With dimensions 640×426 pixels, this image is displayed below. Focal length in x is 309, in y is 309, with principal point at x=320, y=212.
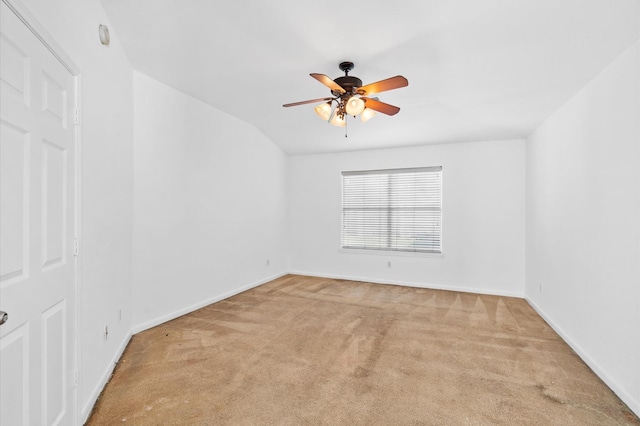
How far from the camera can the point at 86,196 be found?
1.98m

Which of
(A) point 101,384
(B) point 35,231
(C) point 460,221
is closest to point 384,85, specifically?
(B) point 35,231

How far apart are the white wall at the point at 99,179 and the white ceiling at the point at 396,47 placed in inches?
16.4

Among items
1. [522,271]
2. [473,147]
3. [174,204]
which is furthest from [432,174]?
[174,204]

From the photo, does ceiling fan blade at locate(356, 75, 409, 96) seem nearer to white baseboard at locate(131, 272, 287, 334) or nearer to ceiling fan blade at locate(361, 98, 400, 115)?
ceiling fan blade at locate(361, 98, 400, 115)

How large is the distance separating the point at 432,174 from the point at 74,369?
16.9 ft

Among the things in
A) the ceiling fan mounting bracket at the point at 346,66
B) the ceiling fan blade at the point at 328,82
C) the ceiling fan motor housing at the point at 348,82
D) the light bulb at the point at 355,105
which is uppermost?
the ceiling fan mounting bracket at the point at 346,66

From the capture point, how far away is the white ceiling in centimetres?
216

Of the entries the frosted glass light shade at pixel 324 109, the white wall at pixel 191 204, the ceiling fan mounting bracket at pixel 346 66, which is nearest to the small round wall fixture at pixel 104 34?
the white wall at pixel 191 204

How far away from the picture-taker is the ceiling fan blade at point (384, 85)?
7.93 feet

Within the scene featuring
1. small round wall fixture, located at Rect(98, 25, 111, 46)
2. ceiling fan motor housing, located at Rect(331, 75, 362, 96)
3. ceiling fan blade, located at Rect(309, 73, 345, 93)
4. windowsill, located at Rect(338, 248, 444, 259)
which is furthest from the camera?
windowsill, located at Rect(338, 248, 444, 259)

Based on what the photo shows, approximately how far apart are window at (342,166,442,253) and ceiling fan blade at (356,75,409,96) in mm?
3015

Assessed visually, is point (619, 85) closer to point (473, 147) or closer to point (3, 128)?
point (473, 147)

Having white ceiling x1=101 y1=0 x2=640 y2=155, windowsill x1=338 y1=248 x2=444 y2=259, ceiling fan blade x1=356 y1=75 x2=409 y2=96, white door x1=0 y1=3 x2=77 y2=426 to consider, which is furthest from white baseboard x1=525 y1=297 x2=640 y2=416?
white door x1=0 y1=3 x2=77 y2=426

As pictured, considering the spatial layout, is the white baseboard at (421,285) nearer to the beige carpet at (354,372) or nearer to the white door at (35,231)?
the beige carpet at (354,372)
